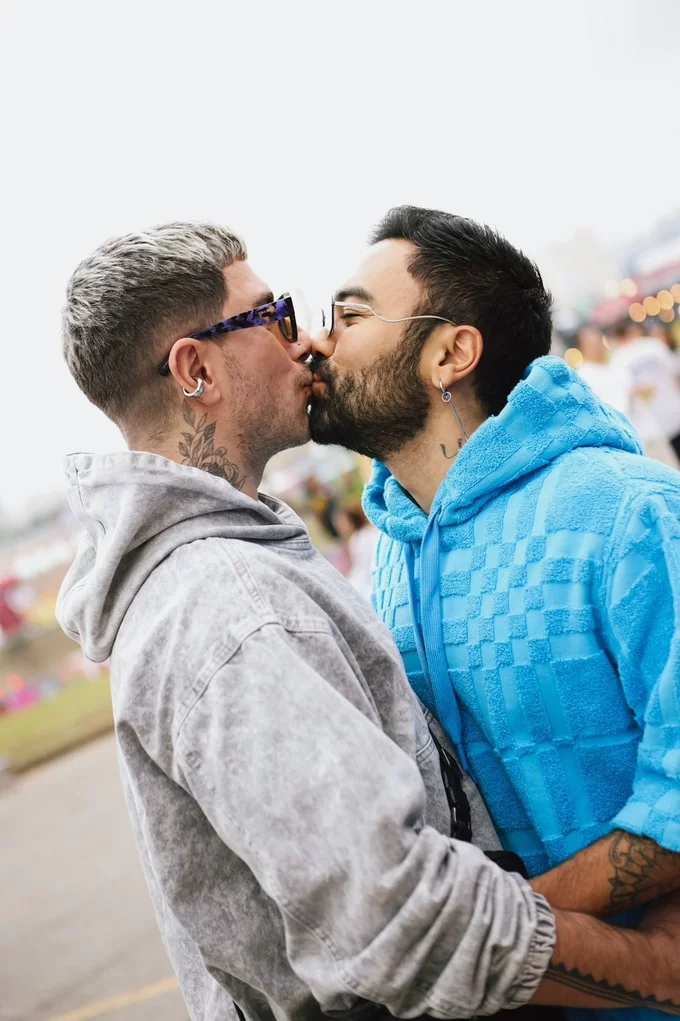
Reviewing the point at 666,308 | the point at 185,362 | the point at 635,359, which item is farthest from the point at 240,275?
the point at 666,308

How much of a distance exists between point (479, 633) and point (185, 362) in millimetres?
888

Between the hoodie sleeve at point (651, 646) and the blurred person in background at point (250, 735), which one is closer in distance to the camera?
the blurred person in background at point (250, 735)

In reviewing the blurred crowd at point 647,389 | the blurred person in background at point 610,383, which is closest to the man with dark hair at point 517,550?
the blurred person in background at point 610,383

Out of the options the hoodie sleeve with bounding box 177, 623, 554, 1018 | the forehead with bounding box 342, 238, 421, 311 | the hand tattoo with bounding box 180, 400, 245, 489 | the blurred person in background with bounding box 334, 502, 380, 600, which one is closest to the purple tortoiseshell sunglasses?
the hand tattoo with bounding box 180, 400, 245, 489

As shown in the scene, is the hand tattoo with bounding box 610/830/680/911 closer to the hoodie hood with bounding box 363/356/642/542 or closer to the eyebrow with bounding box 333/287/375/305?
the hoodie hood with bounding box 363/356/642/542

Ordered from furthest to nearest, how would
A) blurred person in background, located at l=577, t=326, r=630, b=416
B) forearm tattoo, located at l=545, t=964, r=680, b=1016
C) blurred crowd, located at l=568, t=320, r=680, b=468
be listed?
blurred crowd, located at l=568, t=320, r=680, b=468 < blurred person in background, located at l=577, t=326, r=630, b=416 < forearm tattoo, located at l=545, t=964, r=680, b=1016

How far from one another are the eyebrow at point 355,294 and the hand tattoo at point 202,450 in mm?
713

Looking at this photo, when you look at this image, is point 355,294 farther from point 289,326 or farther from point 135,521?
point 135,521

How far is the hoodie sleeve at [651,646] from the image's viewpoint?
1.58 metres

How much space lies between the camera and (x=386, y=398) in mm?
2326

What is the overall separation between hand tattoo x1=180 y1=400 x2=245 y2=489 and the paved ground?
389 cm

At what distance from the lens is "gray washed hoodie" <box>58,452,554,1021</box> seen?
126 cm

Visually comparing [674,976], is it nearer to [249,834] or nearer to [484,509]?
[249,834]

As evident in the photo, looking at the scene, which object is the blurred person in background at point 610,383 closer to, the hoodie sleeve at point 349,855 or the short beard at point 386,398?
the short beard at point 386,398
